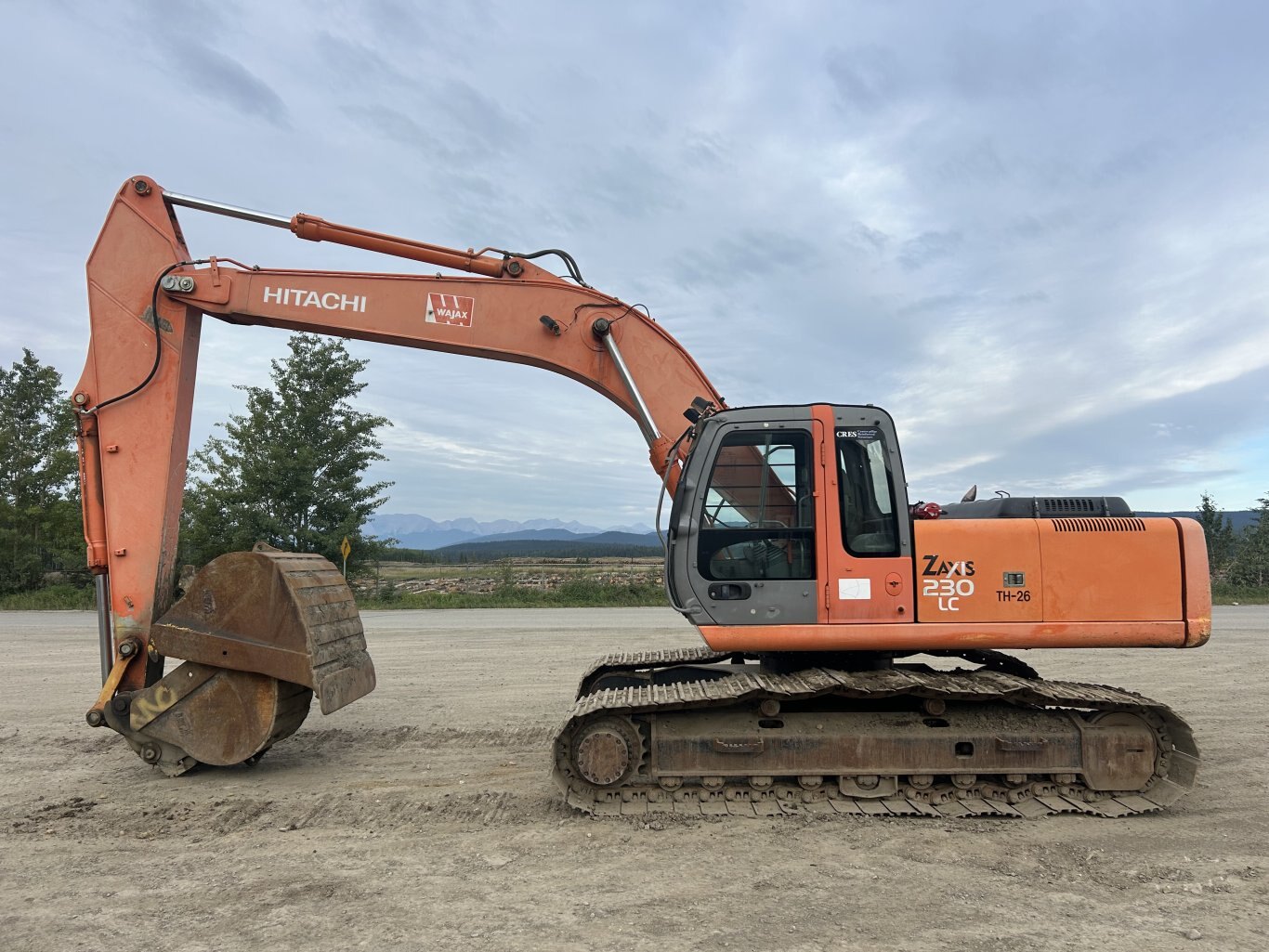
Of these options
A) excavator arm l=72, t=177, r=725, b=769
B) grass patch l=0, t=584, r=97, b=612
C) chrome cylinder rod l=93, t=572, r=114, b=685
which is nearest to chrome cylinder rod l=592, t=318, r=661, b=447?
excavator arm l=72, t=177, r=725, b=769

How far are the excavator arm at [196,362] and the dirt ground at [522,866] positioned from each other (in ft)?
2.98

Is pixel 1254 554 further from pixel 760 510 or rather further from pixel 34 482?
pixel 34 482

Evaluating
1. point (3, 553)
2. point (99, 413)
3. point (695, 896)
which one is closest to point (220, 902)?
point (695, 896)

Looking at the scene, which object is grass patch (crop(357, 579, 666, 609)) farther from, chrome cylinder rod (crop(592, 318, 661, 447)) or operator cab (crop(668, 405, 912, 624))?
operator cab (crop(668, 405, 912, 624))

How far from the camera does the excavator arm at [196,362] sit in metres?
6.39

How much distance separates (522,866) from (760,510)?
2.70m

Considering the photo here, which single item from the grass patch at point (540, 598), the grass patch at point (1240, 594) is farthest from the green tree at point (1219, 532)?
the grass patch at point (540, 598)

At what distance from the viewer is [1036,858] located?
475 centimetres

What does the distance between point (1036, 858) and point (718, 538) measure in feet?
8.73

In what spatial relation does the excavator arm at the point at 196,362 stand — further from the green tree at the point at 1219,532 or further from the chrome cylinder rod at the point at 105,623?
the green tree at the point at 1219,532

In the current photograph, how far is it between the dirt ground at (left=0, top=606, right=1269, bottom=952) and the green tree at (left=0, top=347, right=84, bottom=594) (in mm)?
24206

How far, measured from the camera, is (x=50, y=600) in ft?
84.4

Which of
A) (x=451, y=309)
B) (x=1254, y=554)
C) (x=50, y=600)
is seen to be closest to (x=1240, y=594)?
(x=1254, y=554)

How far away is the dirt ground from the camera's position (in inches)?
152
